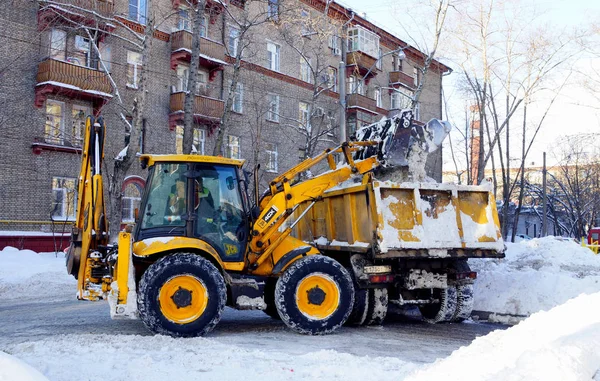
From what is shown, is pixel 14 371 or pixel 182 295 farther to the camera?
pixel 182 295

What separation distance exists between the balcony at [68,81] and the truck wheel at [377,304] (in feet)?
53.8

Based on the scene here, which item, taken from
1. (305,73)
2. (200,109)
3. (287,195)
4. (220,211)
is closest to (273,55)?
(305,73)

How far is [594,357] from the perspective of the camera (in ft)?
14.5

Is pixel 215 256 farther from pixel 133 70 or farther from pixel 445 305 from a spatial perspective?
pixel 133 70

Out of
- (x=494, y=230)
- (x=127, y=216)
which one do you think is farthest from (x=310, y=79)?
(x=494, y=230)

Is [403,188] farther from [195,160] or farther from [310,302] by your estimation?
[195,160]

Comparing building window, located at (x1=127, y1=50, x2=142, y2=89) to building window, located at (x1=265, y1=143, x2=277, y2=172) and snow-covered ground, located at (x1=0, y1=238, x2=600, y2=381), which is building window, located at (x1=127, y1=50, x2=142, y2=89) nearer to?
building window, located at (x1=265, y1=143, x2=277, y2=172)

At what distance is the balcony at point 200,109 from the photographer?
25.6 metres

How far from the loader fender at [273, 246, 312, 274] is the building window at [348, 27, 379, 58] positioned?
91.3 feet

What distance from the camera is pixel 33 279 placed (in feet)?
45.2

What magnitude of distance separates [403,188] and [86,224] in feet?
14.9

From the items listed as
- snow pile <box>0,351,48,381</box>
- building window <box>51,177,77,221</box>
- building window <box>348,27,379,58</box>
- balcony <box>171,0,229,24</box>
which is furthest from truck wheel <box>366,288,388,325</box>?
building window <box>348,27,379,58</box>

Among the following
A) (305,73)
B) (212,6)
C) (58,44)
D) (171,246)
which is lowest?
(171,246)

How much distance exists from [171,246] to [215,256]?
621mm
